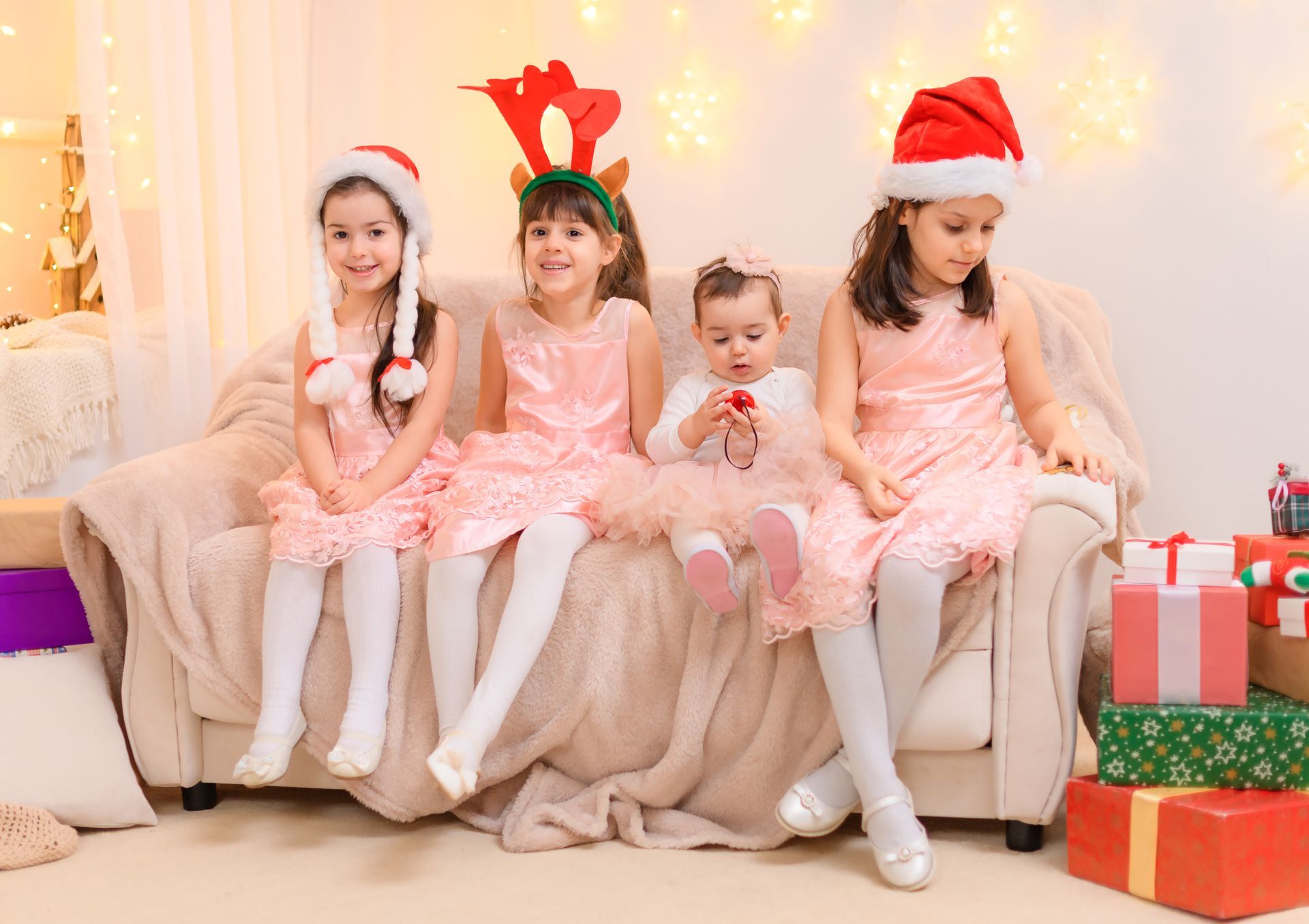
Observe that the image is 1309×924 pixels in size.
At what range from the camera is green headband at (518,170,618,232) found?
1876 mm

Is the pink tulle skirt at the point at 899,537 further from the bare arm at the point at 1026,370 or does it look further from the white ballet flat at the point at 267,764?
the white ballet flat at the point at 267,764

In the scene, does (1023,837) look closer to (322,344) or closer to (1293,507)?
(1293,507)

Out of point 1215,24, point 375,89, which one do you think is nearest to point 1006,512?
point 1215,24

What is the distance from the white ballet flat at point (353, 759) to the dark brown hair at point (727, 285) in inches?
31.8

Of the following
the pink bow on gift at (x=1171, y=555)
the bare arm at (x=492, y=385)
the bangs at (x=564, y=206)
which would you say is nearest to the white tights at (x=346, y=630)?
the bare arm at (x=492, y=385)

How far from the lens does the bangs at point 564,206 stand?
6.10 ft

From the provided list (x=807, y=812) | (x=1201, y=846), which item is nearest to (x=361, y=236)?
(x=807, y=812)

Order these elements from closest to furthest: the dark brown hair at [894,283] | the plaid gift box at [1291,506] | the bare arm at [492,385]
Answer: the plaid gift box at [1291,506] < the dark brown hair at [894,283] < the bare arm at [492,385]

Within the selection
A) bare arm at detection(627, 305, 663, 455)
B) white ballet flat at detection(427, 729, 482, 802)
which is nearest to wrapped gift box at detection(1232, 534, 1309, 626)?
bare arm at detection(627, 305, 663, 455)

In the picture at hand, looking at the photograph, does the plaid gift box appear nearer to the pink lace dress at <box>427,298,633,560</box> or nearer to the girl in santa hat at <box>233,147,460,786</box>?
the pink lace dress at <box>427,298,633,560</box>

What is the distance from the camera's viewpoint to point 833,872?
1447mm

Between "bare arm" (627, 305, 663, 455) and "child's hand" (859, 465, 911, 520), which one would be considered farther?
"bare arm" (627, 305, 663, 455)

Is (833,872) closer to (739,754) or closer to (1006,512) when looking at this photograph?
(739,754)

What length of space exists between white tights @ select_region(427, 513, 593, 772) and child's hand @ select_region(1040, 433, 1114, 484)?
71 cm
